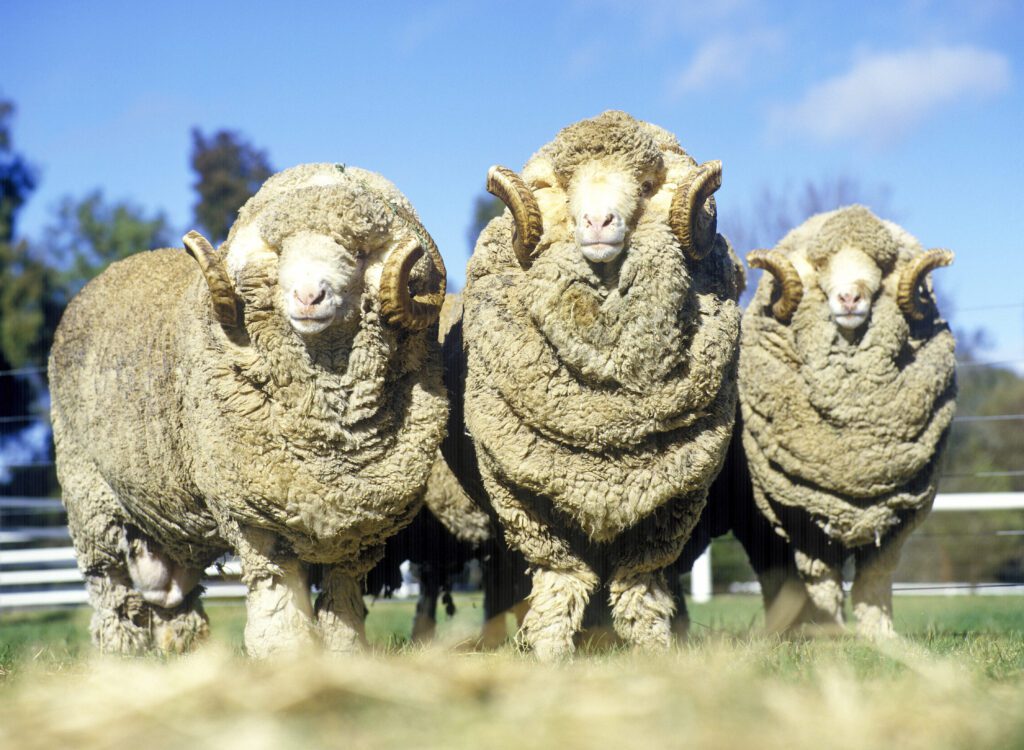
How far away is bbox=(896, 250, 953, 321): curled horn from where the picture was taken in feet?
16.7

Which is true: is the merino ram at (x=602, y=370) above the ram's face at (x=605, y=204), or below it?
below

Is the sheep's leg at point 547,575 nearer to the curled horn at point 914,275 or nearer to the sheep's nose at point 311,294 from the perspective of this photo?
the sheep's nose at point 311,294

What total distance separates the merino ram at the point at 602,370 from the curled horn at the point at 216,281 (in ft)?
2.91

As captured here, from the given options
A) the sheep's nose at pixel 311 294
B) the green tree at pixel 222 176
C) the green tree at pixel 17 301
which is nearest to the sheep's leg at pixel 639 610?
the sheep's nose at pixel 311 294

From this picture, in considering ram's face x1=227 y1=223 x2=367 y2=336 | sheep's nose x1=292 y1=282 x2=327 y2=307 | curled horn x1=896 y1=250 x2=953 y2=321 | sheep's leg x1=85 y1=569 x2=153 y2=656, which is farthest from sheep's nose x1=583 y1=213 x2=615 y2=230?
sheep's leg x1=85 y1=569 x2=153 y2=656

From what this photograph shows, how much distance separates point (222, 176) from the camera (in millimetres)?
20188

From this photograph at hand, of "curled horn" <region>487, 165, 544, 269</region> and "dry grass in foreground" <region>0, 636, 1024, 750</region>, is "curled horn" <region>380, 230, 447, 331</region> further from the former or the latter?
"dry grass in foreground" <region>0, 636, 1024, 750</region>

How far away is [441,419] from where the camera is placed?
415 centimetres

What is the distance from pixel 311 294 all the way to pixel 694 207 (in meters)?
1.37

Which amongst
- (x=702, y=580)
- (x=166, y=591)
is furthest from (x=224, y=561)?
(x=702, y=580)

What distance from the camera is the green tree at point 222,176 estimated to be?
20156 mm

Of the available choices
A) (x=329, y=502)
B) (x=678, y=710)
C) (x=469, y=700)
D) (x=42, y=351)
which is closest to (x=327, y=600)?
(x=329, y=502)

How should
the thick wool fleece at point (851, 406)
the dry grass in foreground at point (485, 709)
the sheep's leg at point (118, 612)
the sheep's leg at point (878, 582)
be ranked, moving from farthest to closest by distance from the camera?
the sheep's leg at point (118, 612), the sheep's leg at point (878, 582), the thick wool fleece at point (851, 406), the dry grass in foreground at point (485, 709)

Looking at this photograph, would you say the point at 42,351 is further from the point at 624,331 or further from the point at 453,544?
the point at 624,331
